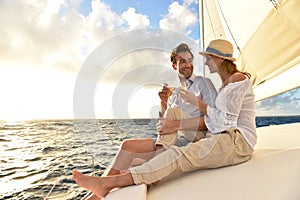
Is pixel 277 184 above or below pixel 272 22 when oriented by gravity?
below

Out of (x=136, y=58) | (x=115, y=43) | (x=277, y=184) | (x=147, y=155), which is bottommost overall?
(x=277, y=184)

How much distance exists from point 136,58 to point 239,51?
0.80m

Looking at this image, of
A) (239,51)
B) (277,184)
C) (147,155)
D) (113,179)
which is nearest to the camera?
(277,184)

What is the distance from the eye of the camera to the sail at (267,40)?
4.61 feet

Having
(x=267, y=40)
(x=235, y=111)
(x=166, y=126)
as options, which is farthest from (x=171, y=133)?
(x=267, y=40)

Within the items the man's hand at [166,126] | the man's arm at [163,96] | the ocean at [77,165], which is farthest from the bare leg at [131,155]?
the man's arm at [163,96]

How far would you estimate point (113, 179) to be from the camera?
1105mm

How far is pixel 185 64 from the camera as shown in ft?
5.21

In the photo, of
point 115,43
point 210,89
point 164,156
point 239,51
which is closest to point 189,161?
point 164,156

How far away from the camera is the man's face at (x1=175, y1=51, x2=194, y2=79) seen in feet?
5.17

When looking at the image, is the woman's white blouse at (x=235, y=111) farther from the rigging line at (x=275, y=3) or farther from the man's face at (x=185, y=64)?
the rigging line at (x=275, y=3)

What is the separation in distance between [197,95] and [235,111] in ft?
1.04

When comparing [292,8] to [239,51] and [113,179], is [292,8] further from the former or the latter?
[113,179]

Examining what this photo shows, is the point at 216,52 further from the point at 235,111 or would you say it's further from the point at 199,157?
the point at 199,157
